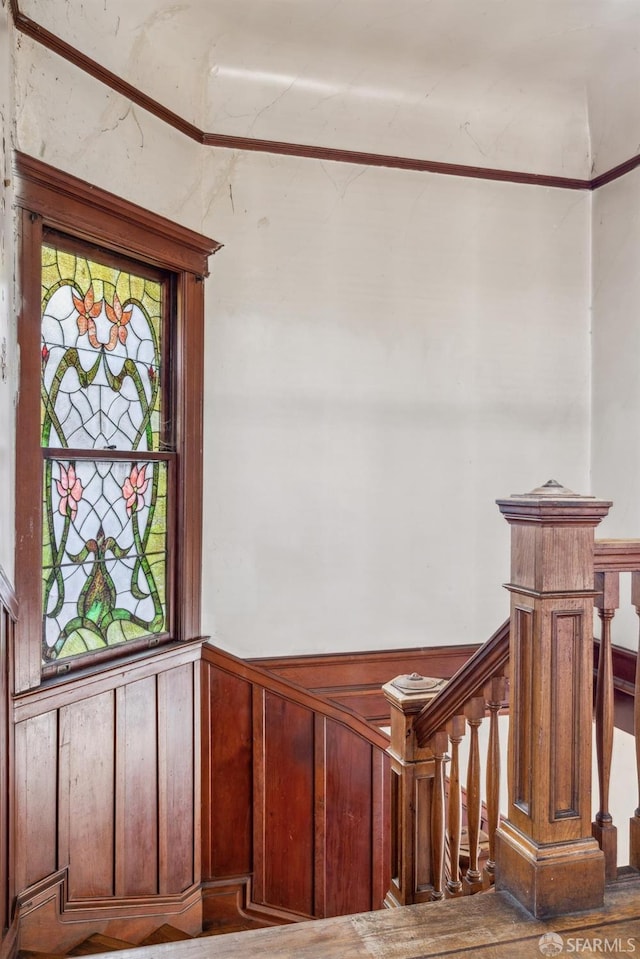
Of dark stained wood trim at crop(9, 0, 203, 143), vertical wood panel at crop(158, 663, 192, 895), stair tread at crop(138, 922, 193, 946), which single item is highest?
dark stained wood trim at crop(9, 0, 203, 143)

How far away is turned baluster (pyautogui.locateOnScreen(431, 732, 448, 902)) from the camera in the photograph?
5.70 ft

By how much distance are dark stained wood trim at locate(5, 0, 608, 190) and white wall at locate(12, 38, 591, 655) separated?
0.14 ft

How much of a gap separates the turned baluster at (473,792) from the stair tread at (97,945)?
1294 millimetres

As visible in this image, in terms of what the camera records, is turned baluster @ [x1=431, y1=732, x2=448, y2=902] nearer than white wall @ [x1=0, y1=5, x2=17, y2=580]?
Yes

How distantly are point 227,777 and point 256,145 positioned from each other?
2761 mm

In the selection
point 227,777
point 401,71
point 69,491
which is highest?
point 401,71

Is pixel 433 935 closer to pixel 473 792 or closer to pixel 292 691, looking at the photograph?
pixel 473 792

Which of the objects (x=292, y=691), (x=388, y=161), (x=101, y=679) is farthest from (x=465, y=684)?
(x=388, y=161)

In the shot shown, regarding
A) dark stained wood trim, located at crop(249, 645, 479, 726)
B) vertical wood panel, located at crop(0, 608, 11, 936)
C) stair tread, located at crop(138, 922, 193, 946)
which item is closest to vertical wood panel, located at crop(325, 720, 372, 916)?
dark stained wood trim, located at crop(249, 645, 479, 726)

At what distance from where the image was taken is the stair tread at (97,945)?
7.46 feet

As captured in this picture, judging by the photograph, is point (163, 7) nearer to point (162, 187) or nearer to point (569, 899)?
point (162, 187)

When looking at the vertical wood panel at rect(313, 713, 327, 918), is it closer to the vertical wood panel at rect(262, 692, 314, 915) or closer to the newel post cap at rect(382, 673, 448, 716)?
the vertical wood panel at rect(262, 692, 314, 915)

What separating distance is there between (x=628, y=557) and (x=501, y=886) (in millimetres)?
783

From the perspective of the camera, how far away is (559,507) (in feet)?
4.52
